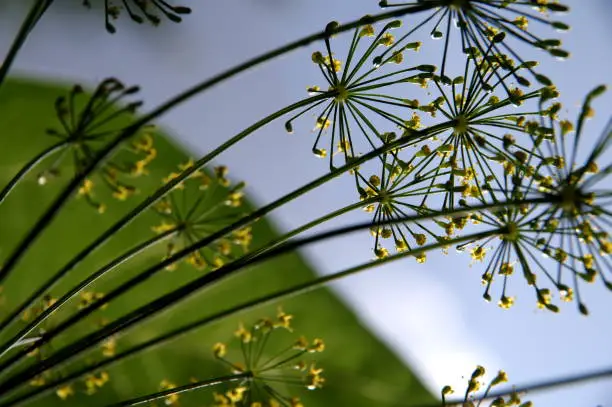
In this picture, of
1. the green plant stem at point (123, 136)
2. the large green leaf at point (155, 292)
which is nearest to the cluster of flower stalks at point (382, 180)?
the green plant stem at point (123, 136)

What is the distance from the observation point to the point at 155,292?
4191 mm

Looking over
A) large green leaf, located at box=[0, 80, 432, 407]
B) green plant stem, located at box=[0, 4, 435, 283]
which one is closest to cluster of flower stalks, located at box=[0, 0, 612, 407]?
green plant stem, located at box=[0, 4, 435, 283]

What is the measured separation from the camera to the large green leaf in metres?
4.01

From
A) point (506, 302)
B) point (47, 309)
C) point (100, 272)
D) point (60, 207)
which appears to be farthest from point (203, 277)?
point (506, 302)

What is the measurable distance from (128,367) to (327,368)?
124cm

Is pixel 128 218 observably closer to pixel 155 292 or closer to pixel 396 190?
pixel 396 190

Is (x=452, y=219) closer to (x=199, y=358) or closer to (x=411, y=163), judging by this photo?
(x=411, y=163)

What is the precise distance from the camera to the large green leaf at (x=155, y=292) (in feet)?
13.2

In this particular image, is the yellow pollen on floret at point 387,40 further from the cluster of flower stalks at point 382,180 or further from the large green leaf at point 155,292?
the large green leaf at point 155,292

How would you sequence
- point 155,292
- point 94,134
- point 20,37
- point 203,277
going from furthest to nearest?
point 155,292 < point 94,134 < point 20,37 < point 203,277

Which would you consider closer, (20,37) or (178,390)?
(20,37)

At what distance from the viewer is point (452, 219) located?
82.4 inches

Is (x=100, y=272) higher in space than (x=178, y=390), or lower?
higher

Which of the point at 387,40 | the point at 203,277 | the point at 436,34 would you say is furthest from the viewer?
the point at 387,40
